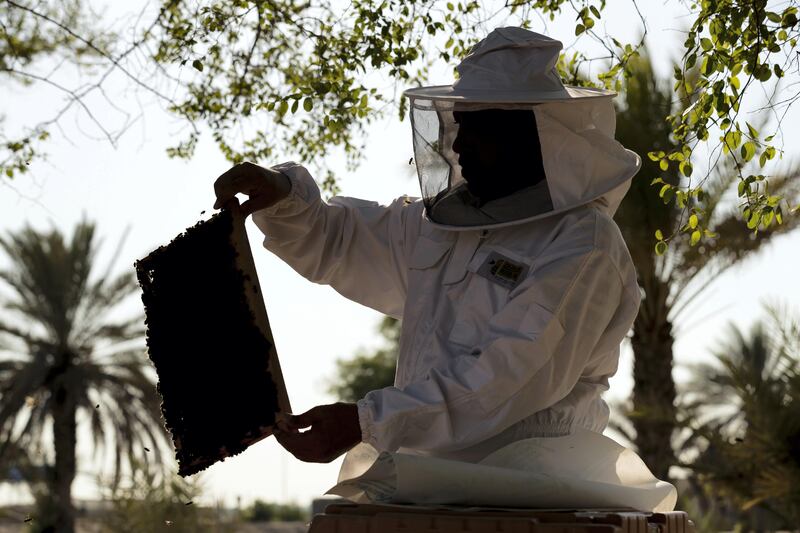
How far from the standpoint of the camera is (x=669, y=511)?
4.15 metres

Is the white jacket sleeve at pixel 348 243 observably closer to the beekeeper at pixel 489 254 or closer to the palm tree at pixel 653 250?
the beekeeper at pixel 489 254

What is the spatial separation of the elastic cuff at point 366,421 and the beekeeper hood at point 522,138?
86 centimetres

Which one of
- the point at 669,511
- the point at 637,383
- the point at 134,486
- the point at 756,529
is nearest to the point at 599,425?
the point at 669,511

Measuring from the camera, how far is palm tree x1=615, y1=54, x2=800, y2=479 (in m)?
14.4

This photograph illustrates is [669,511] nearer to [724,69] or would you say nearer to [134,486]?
[724,69]

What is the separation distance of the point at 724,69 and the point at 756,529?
21.0 meters

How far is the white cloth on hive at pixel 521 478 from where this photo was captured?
3520mm

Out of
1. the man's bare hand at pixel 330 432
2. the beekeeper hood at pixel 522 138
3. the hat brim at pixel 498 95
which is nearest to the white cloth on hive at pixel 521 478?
the man's bare hand at pixel 330 432

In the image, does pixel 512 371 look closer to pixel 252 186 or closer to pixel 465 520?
pixel 465 520

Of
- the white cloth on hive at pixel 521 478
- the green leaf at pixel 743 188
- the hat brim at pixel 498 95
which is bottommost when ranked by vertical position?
the white cloth on hive at pixel 521 478

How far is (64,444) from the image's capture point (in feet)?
72.2

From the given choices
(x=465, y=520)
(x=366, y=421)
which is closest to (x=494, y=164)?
(x=366, y=421)

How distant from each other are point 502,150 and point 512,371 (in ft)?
2.98

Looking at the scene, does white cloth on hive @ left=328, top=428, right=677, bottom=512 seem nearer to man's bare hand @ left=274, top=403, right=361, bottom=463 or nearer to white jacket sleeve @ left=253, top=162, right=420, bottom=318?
man's bare hand @ left=274, top=403, right=361, bottom=463
